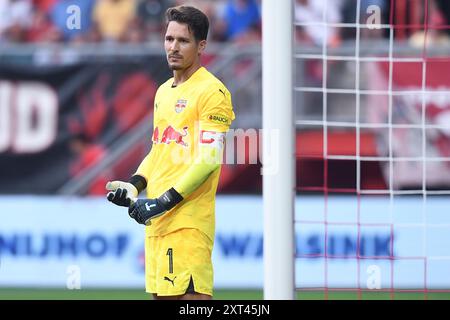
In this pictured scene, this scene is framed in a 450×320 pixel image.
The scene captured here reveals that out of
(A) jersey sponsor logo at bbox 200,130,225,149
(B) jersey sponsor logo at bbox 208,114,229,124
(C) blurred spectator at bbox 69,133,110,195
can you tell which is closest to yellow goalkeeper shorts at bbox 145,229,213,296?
(A) jersey sponsor logo at bbox 200,130,225,149

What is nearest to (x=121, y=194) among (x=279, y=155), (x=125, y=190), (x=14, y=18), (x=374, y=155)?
(x=125, y=190)

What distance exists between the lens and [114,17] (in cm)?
1128

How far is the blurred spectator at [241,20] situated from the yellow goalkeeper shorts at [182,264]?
605 centimetres

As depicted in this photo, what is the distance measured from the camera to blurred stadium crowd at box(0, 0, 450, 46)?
10.9 metres

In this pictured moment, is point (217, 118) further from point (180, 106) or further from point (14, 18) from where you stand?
point (14, 18)

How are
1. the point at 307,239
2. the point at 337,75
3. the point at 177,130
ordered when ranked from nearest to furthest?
1. the point at 177,130
2. the point at 307,239
3. the point at 337,75

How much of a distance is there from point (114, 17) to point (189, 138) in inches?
248

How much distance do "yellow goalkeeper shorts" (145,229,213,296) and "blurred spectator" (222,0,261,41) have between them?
6.05 metres

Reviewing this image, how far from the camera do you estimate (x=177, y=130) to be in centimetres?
521

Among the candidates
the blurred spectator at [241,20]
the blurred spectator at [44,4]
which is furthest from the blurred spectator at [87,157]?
the blurred spectator at [241,20]
